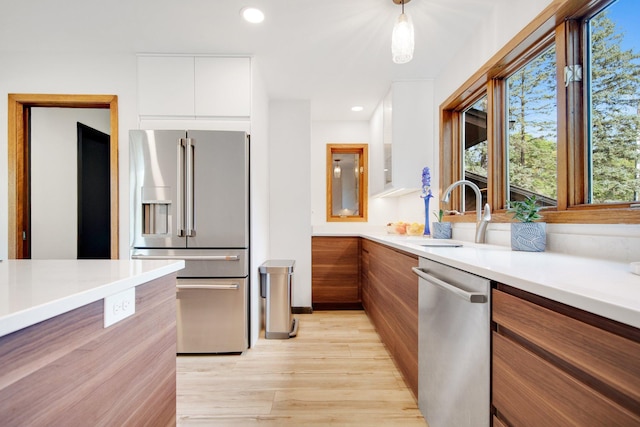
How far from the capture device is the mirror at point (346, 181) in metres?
4.05

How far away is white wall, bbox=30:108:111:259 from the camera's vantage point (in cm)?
316

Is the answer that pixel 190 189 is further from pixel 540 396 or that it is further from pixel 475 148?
pixel 475 148

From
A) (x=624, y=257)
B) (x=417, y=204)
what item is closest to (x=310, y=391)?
(x=624, y=257)

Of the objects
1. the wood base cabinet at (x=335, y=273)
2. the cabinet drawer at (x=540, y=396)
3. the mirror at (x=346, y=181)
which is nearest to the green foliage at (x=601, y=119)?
the cabinet drawer at (x=540, y=396)

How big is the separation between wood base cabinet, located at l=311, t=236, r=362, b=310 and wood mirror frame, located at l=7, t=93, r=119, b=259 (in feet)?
6.36

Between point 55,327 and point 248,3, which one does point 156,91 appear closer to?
point 248,3

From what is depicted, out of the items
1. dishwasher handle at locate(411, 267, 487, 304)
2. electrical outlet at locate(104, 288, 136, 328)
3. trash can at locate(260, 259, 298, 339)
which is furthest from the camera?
trash can at locate(260, 259, 298, 339)

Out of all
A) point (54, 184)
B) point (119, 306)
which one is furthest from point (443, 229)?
point (54, 184)

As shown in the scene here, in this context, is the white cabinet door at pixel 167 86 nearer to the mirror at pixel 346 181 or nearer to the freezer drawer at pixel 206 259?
the freezer drawer at pixel 206 259

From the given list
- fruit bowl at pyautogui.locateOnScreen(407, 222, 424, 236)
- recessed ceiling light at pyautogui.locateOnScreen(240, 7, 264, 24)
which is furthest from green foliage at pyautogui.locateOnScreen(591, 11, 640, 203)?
recessed ceiling light at pyautogui.locateOnScreen(240, 7, 264, 24)

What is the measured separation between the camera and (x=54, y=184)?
327cm

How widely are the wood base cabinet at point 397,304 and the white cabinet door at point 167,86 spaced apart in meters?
2.00

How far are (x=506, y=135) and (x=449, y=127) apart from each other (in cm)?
70

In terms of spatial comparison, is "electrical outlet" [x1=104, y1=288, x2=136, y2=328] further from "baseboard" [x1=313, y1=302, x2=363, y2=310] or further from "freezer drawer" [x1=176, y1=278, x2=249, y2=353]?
"baseboard" [x1=313, y1=302, x2=363, y2=310]
